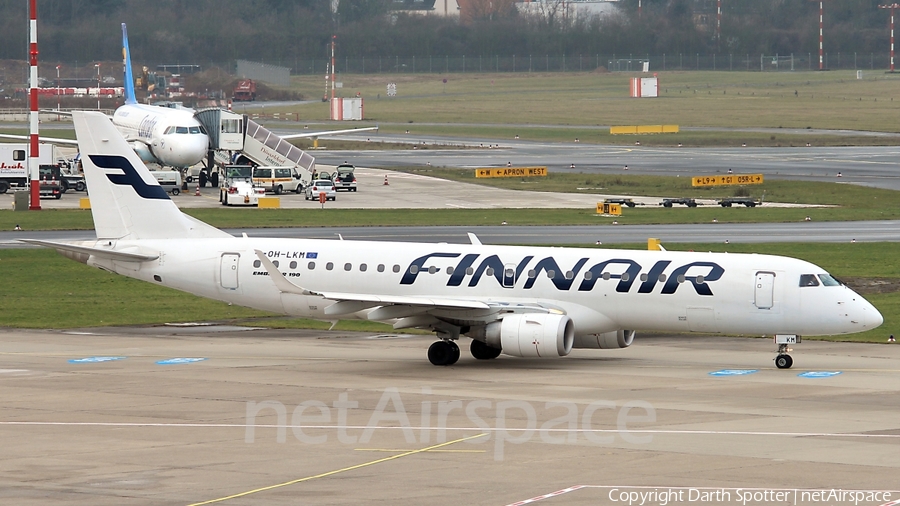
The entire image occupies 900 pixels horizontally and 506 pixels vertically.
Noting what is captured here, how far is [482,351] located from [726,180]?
6167cm

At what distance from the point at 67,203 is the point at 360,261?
184 ft

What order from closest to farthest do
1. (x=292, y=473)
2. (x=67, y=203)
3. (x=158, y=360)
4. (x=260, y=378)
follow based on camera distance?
(x=292, y=473) → (x=260, y=378) → (x=158, y=360) → (x=67, y=203)

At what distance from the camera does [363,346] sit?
129ft

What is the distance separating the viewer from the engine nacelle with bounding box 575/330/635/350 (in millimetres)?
35156

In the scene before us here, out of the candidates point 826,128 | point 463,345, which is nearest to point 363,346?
point 463,345

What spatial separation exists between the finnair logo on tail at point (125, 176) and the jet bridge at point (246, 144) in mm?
61367

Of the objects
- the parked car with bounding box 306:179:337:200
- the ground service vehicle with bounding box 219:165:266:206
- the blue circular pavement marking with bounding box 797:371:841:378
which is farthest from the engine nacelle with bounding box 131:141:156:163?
the blue circular pavement marking with bounding box 797:371:841:378

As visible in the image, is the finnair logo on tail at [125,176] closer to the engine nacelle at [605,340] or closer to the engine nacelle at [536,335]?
the engine nacelle at [536,335]

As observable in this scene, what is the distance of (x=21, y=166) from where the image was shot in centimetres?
9606

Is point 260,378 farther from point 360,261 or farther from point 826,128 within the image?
point 826,128

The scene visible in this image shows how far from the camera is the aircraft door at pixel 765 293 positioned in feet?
108

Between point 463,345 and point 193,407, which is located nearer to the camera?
point 193,407

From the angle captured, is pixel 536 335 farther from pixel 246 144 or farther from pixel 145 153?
pixel 246 144

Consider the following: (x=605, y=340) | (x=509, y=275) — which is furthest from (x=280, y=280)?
(x=605, y=340)
